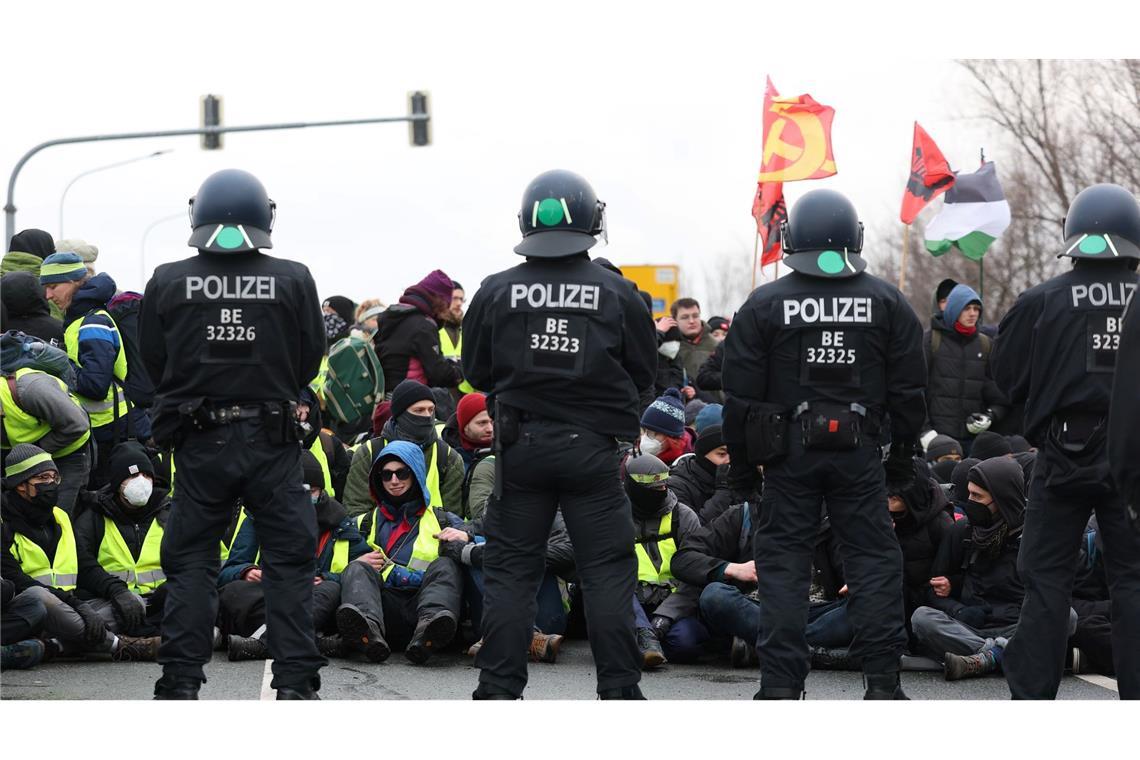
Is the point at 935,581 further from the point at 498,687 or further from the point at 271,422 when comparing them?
the point at 271,422

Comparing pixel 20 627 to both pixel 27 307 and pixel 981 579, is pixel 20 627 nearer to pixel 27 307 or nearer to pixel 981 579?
pixel 27 307

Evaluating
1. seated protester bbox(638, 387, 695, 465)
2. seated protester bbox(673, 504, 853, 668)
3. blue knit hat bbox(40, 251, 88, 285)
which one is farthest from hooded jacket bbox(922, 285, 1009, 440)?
blue knit hat bbox(40, 251, 88, 285)

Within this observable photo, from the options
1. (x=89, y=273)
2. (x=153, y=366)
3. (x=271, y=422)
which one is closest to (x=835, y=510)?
(x=271, y=422)

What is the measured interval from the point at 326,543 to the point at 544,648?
1479 mm

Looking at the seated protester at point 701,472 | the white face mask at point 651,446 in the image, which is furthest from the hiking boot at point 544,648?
the white face mask at point 651,446

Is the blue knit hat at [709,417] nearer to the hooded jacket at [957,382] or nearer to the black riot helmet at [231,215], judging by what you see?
the hooded jacket at [957,382]

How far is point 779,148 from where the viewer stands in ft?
46.4

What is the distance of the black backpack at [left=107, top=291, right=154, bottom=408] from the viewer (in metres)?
9.86

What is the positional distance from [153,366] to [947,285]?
784 centimetres

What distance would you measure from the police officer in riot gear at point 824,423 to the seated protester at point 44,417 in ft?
13.0

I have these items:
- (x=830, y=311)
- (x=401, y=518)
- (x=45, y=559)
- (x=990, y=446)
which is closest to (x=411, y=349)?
(x=401, y=518)

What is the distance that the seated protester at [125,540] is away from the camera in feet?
29.3

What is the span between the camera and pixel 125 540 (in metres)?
9.23

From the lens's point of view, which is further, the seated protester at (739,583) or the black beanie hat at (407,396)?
the black beanie hat at (407,396)
